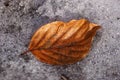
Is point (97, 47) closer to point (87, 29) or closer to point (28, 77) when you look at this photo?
point (87, 29)

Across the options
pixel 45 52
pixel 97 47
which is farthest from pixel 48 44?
pixel 97 47

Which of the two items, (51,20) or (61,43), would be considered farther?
(51,20)

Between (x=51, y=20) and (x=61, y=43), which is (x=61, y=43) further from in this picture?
(x=51, y=20)

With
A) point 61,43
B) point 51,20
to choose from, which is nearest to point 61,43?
point 61,43
